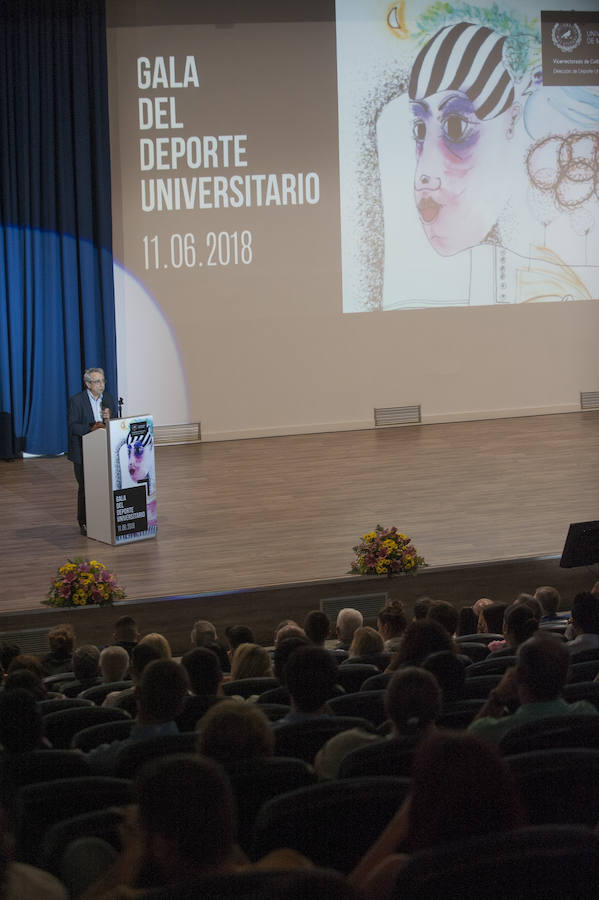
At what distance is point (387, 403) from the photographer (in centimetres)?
1209

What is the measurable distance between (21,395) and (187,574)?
496cm

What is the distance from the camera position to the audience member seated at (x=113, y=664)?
14.2 ft

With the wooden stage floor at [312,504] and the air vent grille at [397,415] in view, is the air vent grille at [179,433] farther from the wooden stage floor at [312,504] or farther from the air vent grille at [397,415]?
the air vent grille at [397,415]

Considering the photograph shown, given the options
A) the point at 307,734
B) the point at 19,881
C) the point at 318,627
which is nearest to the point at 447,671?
the point at 307,734

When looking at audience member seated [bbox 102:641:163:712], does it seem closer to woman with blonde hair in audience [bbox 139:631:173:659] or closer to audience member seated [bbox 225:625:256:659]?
woman with blonde hair in audience [bbox 139:631:173:659]

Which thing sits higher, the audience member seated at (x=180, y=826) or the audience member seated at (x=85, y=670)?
the audience member seated at (x=180, y=826)

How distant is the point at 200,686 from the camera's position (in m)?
3.44

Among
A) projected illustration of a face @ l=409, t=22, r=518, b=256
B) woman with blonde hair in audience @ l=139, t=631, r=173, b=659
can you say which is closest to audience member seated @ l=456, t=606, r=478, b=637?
woman with blonde hair in audience @ l=139, t=631, r=173, b=659

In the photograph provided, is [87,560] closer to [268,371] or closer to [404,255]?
[268,371]

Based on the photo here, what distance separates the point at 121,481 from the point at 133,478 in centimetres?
10

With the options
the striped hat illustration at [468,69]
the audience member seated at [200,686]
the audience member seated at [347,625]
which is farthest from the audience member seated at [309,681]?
the striped hat illustration at [468,69]

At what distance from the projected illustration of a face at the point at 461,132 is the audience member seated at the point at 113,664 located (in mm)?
8461

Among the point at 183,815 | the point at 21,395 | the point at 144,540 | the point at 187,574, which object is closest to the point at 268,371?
the point at 21,395

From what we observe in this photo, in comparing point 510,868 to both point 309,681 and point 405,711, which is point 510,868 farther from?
point 309,681
